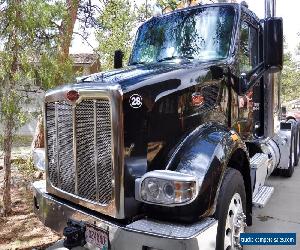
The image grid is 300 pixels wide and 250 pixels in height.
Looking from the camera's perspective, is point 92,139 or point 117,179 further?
point 92,139

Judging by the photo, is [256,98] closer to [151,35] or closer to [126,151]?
[151,35]

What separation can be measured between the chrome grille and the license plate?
201mm

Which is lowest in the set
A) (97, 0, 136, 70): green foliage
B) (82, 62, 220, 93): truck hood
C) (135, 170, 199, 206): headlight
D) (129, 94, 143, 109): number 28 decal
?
(135, 170, 199, 206): headlight

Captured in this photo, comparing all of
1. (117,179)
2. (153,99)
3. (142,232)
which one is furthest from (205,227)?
(153,99)

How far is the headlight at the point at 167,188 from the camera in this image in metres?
2.42

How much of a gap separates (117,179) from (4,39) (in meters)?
3.22

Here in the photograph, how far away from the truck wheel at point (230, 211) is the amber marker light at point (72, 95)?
1.31 meters

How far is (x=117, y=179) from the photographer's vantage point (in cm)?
260

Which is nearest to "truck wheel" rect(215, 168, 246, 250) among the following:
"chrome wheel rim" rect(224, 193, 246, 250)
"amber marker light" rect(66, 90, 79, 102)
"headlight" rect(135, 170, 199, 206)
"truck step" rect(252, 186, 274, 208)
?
"chrome wheel rim" rect(224, 193, 246, 250)

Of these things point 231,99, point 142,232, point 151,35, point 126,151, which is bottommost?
point 142,232

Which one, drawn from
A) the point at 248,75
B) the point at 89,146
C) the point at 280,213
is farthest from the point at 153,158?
the point at 280,213

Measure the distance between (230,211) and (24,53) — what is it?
3416 millimetres

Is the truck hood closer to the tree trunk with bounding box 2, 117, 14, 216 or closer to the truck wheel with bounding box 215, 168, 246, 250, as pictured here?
the truck wheel with bounding box 215, 168, 246, 250

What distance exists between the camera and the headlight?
2.42 metres
